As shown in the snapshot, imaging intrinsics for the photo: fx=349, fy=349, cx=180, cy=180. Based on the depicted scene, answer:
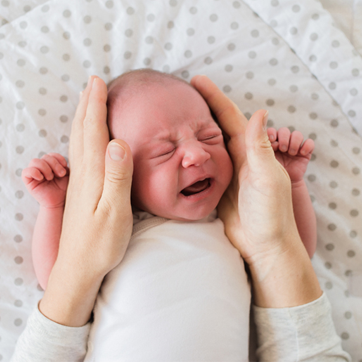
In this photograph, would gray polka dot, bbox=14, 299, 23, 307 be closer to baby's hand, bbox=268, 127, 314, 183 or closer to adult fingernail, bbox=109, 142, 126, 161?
adult fingernail, bbox=109, 142, 126, 161

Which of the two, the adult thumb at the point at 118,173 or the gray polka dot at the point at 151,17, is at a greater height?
the gray polka dot at the point at 151,17

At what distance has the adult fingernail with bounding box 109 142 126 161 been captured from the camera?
2.98 feet

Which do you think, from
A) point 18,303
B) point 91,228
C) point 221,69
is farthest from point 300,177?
point 18,303

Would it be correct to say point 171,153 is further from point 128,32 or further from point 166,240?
point 128,32

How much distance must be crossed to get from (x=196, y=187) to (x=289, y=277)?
40 cm

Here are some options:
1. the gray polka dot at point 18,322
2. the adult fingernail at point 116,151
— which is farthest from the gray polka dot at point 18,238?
the adult fingernail at point 116,151

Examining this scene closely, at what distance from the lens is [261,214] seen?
1040mm

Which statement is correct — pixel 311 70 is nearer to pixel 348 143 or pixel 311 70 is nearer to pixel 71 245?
pixel 348 143

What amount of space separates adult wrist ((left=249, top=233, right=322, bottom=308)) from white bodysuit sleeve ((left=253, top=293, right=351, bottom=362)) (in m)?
0.02

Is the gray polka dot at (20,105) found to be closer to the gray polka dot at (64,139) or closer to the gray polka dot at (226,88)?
the gray polka dot at (64,139)

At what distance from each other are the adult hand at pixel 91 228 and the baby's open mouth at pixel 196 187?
0.70 feet

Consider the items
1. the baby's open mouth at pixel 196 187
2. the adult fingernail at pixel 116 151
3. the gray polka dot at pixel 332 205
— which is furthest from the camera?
the gray polka dot at pixel 332 205

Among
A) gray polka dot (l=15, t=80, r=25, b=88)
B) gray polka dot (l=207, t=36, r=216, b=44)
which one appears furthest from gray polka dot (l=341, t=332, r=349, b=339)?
gray polka dot (l=15, t=80, r=25, b=88)

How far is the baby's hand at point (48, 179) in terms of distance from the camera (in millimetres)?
1171
